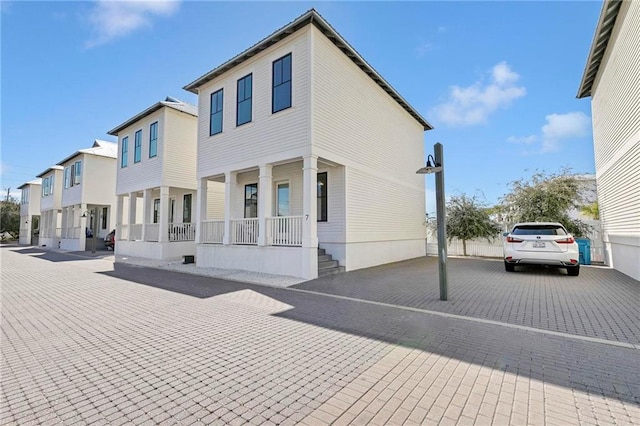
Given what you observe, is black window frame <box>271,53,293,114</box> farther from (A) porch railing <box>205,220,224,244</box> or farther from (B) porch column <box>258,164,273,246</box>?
(A) porch railing <box>205,220,224,244</box>

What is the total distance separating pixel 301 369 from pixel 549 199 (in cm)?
1620

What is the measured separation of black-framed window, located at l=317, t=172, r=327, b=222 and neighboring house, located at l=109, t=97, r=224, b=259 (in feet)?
24.3

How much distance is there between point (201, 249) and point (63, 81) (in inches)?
408

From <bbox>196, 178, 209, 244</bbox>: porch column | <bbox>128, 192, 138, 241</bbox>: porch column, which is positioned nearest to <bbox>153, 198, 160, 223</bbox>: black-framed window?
→ <bbox>128, 192, 138, 241</bbox>: porch column

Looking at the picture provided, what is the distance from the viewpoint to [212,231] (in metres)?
12.5

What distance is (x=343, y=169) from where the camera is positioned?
10.8 m

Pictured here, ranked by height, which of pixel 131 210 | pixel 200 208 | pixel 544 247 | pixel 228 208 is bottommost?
pixel 544 247

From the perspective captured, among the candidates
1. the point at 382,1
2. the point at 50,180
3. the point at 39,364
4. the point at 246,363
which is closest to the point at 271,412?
the point at 246,363

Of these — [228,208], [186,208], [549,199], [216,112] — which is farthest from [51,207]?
[549,199]

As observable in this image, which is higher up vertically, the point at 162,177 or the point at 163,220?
the point at 162,177

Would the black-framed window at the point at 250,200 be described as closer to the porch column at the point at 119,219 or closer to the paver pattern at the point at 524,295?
the paver pattern at the point at 524,295

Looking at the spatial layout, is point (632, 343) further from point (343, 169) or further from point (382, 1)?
point (382, 1)

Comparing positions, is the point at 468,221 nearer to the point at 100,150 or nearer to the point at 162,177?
the point at 162,177

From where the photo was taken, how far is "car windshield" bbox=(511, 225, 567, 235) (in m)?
9.14
